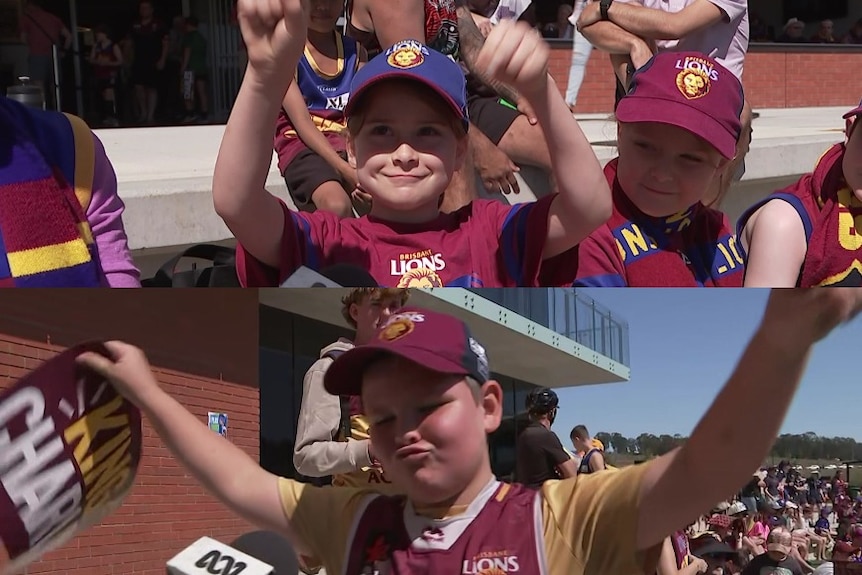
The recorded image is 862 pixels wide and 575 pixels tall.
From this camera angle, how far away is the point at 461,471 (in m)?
1.17

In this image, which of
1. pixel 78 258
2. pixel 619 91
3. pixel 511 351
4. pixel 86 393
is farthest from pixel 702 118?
pixel 619 91

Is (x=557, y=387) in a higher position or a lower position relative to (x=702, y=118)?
lower

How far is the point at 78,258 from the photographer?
1621 mm

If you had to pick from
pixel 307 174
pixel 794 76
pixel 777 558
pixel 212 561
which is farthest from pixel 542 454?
pixel 794 76

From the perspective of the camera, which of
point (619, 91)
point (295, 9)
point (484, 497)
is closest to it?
point (484, 497)

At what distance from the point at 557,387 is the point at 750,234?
1.08 meters

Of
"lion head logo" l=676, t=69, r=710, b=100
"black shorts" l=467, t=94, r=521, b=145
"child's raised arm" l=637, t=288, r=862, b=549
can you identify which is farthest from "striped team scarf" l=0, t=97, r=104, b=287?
"black shorts" l=467, t=94, r=521, b=145

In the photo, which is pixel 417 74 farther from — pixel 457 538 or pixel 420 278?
pixel 457 538

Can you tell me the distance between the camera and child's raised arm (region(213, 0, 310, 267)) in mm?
1559

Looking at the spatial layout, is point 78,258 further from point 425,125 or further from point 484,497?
point 484,497

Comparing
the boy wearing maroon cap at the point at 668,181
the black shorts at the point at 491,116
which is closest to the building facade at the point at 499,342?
the boy wearing maroon cap at the point at 668,181

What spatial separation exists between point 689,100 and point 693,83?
0.07m

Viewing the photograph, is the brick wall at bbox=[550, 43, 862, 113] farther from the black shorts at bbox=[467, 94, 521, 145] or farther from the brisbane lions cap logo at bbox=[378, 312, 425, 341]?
the brisbane lions cap logo at bbox=[378, 312, 425, 341]

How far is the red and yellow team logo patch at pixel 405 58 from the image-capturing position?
6.22 feet
